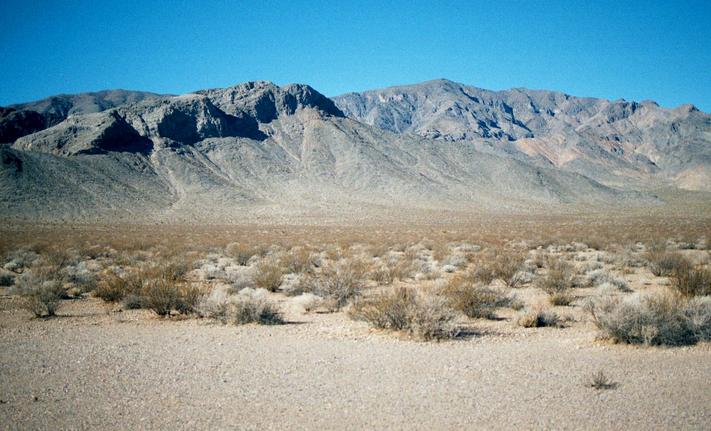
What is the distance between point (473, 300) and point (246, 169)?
102713 millimetres

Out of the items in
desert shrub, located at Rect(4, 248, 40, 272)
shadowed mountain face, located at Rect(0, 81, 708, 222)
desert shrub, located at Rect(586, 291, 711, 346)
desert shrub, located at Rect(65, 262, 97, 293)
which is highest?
shadowed mountain face, located at Rect(0, 81, 708, 222)

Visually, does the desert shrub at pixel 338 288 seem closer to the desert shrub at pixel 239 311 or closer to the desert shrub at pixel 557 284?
the desert shrub at pixel 239 311

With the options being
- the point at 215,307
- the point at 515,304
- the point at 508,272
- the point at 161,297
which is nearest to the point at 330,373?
the point at 215,307

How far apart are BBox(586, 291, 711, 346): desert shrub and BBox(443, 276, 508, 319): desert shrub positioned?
8.68 ft

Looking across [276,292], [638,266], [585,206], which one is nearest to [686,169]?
[585,206]

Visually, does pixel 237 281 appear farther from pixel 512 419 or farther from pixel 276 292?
pixel 512 419

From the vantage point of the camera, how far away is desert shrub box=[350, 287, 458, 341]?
8898mm

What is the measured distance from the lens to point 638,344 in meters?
8.09

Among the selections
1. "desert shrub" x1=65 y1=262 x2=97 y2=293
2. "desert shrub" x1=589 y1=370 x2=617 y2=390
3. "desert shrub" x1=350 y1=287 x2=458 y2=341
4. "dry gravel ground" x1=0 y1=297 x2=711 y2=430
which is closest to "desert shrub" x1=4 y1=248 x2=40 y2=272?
"desert shrub" x1=65 y1=262 x2=97 y2=293

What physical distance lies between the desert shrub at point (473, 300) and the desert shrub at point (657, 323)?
8.68 feet

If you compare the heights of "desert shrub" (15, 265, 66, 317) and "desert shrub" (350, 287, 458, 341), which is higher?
"desert shrub" (350, 287, 458, 341)

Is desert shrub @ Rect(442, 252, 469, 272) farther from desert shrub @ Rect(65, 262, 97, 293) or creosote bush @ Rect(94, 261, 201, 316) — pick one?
desert shrub @ Rect(65, 262, 97, 293)

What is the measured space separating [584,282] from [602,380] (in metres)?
10.6

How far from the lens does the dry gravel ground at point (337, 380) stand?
5.43 metres
